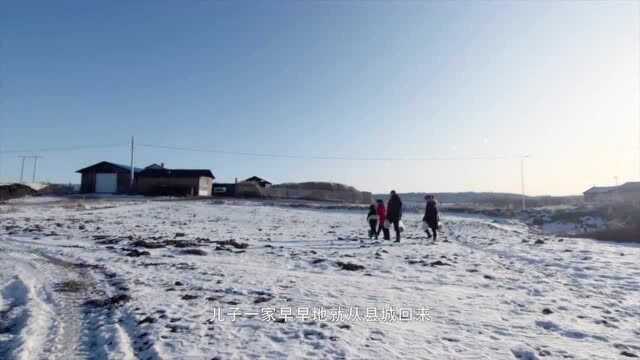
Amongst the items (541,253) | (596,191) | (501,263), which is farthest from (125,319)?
(596,191)

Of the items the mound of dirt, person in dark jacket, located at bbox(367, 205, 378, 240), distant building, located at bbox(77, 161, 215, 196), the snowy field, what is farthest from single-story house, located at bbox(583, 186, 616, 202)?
the mound of dirt

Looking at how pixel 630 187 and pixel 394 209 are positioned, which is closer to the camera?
pixel 394 209

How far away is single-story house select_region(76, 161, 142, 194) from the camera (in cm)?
6200

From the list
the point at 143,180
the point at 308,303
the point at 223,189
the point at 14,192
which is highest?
the point at 143,180

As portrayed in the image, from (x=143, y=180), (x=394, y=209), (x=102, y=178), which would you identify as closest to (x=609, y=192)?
(x=394, y=209)

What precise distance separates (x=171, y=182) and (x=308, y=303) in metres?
61.5

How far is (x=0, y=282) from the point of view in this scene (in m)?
8.53

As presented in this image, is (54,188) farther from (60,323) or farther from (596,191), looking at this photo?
(596,191)

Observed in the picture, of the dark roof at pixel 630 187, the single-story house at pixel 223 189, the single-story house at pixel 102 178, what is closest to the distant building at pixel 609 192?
the dark roof at pixel 630 187

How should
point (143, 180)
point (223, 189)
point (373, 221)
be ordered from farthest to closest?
point (223, 189), point (143, 180), point (373, 221)

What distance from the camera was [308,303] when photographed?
730 centimetres

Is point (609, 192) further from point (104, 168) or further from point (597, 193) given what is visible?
point (104, 168)

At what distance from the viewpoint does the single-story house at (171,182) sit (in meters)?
63.2

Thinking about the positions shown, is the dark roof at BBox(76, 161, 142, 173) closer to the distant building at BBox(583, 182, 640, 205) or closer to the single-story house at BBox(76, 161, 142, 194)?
the single-story house at BBox(76, 161, 142, 194)
